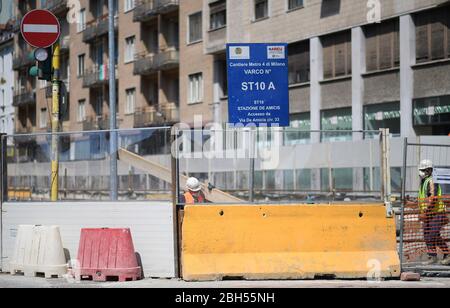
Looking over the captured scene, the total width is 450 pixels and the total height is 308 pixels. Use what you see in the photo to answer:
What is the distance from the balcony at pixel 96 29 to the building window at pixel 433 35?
26.6 metres

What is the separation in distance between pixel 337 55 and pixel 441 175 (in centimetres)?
2097

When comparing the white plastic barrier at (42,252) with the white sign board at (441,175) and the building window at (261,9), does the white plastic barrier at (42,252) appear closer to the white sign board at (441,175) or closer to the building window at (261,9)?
the white sign board at (441,175)

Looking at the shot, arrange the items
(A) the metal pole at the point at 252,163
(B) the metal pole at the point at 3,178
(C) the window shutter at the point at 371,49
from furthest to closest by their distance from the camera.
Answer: (C) the window shutter at the point at 371,49
(B) the metal pole at the point at 3,178
(A) the metal pole at the point at 252,163

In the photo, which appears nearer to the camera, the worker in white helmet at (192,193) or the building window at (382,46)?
the worker in white helmet at (192,193)

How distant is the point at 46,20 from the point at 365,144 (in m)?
8.13

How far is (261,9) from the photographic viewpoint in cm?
3606

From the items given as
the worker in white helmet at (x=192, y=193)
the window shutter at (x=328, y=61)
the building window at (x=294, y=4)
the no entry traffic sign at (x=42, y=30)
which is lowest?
the worker in white helmet at (x=192, y=193)

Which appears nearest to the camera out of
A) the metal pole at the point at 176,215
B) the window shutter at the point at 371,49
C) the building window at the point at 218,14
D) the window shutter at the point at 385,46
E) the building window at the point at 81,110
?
the metal pole at the point at 176,215

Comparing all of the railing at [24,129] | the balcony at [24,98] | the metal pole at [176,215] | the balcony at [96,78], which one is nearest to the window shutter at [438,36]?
the metal pole at [176,215]

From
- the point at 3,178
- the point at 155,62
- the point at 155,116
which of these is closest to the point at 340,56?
the point at 155,62

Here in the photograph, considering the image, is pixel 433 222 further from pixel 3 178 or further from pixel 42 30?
pixel 42 30

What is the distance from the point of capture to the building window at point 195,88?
4175cm
